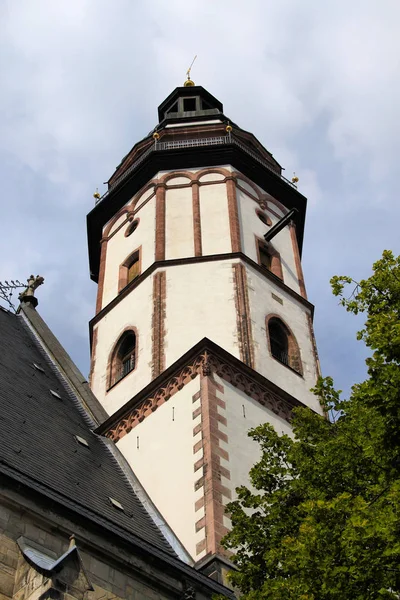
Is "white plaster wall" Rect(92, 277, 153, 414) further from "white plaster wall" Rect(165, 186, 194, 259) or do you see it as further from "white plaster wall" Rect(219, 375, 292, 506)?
"white plaster wall" Rect(219, 375, 292, 506)

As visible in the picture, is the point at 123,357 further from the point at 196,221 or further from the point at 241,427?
the point at 241,427

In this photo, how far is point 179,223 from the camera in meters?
19.2

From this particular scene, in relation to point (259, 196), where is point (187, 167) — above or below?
above

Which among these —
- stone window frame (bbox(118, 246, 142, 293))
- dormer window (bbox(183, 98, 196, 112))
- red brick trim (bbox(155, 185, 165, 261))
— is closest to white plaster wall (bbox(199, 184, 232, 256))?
red brick trim (bbox(155, 185, 165, 261))

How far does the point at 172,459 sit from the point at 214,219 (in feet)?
21.2

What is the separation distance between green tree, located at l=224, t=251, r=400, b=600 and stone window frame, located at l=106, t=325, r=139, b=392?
6.85 metres

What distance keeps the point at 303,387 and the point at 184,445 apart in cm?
347

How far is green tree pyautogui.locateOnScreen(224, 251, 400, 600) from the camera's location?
7.44 meters

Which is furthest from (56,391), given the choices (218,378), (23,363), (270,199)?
(270,199)

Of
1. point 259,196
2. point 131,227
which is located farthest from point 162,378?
point 259,196

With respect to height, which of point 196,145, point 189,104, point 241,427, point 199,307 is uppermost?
point 189,104

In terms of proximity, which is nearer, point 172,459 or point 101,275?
point 172,459

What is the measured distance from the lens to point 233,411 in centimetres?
1459

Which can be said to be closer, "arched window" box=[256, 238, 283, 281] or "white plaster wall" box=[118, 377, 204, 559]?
"white plaster wall" box=[118, 377, 204, 559]
